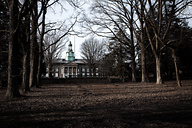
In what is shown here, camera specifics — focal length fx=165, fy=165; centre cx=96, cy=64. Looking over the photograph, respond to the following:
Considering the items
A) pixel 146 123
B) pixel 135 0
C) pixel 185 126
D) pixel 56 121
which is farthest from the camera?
pixel 135 0

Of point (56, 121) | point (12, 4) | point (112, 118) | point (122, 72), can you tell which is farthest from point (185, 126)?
point (122, 72)

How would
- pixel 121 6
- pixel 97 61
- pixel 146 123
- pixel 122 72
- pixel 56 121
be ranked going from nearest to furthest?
pixel 146 123, pixel 56 121, pixel 121 6, pixel 122 72, pixel 97 61

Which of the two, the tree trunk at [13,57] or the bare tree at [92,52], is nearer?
the tree trunk at [13,57]

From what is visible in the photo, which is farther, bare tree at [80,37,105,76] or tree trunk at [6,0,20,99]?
bare tree at [80,37,105,76]

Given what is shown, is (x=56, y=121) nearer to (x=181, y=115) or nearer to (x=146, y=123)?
(x=146, y=123)

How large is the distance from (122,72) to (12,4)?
2487 cm

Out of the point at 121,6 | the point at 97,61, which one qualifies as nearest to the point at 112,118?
the point at 121,6

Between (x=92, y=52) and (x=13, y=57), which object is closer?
(x=13, y=57)

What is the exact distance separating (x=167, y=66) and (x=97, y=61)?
2057 cm

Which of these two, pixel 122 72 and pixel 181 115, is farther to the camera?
pixel 122 72

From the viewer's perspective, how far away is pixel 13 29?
8.19 meters

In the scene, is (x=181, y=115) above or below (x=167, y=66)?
below

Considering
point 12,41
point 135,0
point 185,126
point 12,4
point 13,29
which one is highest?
point 135,0

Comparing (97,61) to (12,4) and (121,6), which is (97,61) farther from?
(12,4)
